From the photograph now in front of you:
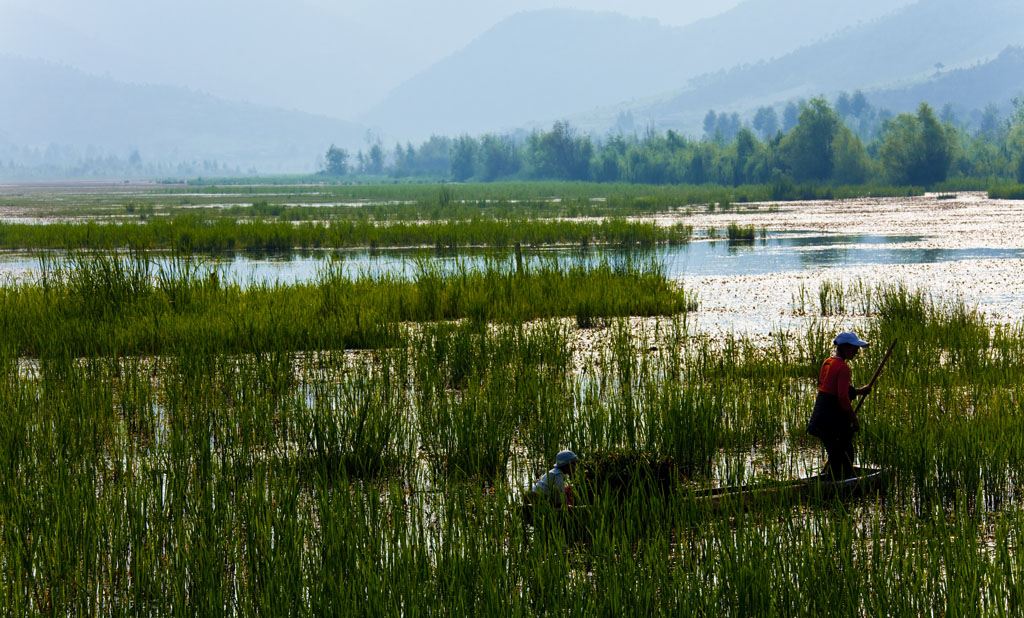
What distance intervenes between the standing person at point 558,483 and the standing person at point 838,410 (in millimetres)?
2065

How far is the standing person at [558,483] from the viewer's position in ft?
20.6

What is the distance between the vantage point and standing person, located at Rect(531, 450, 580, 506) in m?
6.29

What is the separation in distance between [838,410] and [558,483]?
247 centimetres

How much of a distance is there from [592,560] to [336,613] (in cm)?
155

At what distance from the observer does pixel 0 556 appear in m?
5.77

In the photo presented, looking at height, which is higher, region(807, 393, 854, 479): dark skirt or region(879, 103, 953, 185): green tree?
region(879, 103, 953, 185): green tree

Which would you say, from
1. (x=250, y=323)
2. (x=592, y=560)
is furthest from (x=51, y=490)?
(x=250, y=323)

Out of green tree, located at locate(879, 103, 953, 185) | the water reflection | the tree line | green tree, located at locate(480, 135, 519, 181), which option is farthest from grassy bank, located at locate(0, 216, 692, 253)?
green tree, located at locate(480, 135, 519, 181)

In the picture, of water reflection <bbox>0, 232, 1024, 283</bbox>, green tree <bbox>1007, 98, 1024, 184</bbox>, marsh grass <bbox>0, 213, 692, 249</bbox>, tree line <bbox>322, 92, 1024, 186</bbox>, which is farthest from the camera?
green tree <bbox>1007, 98, 1024, 184</bbox>

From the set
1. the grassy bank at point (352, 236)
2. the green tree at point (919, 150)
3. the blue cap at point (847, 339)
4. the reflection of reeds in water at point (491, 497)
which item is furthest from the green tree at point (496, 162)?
the blue cap at point (847, 339)

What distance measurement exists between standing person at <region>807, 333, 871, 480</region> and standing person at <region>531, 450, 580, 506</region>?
206 cm

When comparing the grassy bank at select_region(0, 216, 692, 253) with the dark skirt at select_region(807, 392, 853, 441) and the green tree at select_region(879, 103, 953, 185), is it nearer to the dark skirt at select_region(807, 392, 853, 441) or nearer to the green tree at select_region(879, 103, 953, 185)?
the dark skirt at select_region(807, 392, 853, 441)

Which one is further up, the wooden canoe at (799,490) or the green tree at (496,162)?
the green tree at (496,162)

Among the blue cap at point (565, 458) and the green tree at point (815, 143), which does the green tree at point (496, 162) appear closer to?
the green tree at point (815, 143)
